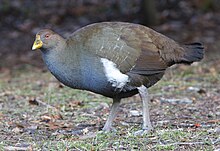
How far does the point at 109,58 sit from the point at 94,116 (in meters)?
1.66

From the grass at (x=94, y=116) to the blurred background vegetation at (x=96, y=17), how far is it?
338cm

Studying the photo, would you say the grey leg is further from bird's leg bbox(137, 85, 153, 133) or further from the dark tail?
the dark tail

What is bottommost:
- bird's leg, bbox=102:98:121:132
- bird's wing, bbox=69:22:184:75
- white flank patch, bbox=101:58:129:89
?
bird's leg, bbox=102:98:121:132

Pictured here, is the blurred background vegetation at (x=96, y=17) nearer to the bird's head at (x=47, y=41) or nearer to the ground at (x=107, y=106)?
the ground at (x=107, y=106)

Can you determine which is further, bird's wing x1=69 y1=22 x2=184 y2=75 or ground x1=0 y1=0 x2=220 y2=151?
bird's wing x1=69 y1=22 x2=184 y2=75

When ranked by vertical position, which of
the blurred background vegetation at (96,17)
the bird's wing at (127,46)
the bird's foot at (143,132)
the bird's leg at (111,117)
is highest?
the blurred background vegetation at (96,17)

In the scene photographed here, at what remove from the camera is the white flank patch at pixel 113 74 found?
241 inches

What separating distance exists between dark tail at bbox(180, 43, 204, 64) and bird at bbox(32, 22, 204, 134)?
0.83 feet

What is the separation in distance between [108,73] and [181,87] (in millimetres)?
3591

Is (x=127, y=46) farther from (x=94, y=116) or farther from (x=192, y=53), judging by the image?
(x=94, y=116)

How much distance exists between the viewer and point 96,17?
16375 mm

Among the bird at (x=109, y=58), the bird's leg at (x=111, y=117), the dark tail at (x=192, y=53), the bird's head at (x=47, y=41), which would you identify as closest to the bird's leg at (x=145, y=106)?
the bird at (x=109, y=58)

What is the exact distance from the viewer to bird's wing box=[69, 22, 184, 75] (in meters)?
6.22

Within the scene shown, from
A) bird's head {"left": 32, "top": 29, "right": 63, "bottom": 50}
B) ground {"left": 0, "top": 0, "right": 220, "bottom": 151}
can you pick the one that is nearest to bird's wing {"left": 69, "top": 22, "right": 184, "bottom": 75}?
bird's head {"left": 32, "top": 29, "right": 63, "bottom": 50}
